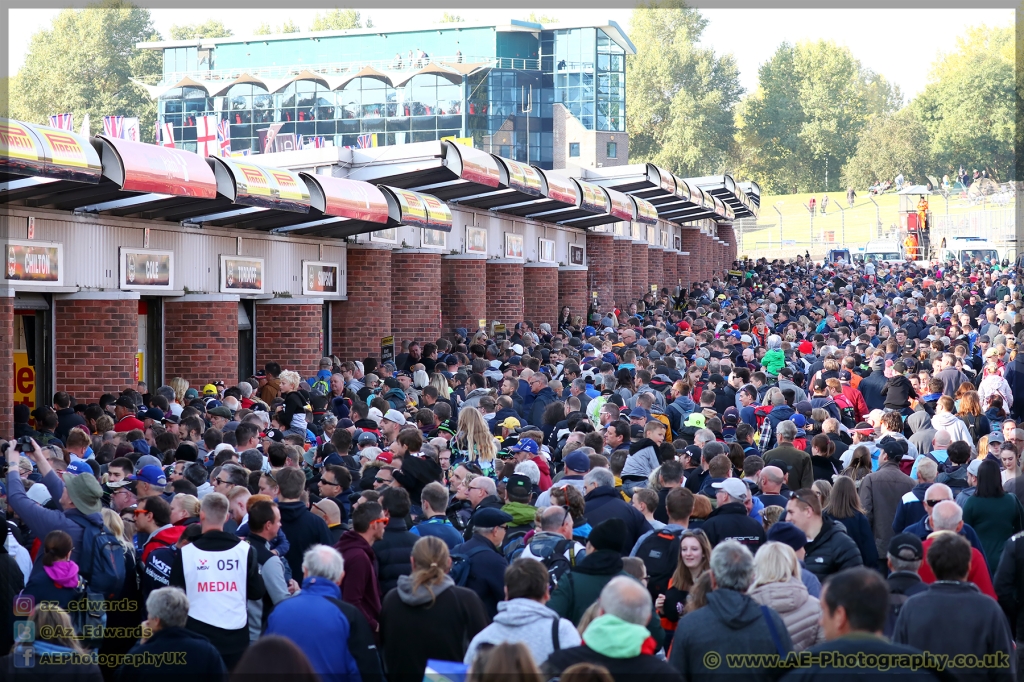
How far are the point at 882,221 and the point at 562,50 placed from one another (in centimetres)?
2685

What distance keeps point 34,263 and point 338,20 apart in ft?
347

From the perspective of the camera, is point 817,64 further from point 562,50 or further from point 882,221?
point 562,50

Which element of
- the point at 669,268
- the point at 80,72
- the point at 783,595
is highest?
the point at 80,72

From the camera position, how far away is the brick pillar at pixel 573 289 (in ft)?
94.7

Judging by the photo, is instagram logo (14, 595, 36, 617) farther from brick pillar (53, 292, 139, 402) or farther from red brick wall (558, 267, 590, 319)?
red brick wall (558, 267, 590, 319)

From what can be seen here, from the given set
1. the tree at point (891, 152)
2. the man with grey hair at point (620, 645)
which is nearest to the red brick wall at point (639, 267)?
the man with grey hair at point (620, 645)

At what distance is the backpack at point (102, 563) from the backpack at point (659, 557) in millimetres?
2828

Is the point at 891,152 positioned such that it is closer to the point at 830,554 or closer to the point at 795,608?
the point at 830,554

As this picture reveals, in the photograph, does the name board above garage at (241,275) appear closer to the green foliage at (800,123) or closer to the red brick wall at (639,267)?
the red brick wall at (639,267)

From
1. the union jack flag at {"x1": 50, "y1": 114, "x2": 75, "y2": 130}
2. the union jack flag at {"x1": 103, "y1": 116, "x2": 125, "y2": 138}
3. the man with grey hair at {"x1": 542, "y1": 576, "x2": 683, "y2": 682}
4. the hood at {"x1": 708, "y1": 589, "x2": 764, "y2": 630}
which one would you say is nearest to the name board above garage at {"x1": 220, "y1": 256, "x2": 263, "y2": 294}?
the union jack flag at {"x1": 50, "y1": 114, "x2": 75, "y2": 130}

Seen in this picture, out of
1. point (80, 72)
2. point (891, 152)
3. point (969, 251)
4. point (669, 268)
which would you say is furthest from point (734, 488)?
point (80, 72)

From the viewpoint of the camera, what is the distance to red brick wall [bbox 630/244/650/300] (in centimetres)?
3497

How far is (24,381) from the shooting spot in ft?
43.9

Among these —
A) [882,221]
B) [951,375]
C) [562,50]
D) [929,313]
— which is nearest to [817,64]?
[882,221]
